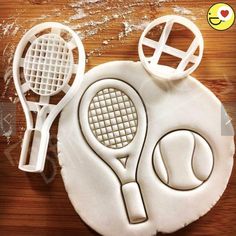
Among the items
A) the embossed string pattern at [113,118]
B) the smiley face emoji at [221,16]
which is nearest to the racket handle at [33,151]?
the embossed string pattern at [113,118]

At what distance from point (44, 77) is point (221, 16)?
0.38m

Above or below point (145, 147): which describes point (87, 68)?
above

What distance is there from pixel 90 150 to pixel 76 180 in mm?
66

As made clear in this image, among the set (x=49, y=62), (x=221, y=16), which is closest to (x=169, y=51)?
(x=221, y=16)

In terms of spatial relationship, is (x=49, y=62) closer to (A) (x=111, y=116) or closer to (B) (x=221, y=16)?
(A) (x=111, y=116)

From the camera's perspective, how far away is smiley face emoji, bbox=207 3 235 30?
845mm

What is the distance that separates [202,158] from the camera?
0.80m

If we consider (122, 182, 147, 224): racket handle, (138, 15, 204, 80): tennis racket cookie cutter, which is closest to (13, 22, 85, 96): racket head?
(138, 15, 204, 80): tennis racket cookie cutter

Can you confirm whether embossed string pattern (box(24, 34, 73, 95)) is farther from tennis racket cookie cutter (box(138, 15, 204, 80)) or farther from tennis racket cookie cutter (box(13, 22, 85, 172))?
tennis racket cookie cutter (box(138, 15, 204, 80))

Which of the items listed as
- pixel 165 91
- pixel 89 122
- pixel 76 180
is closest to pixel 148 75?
pixel 165 91

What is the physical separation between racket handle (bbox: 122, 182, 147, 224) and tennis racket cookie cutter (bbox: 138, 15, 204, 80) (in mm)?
225

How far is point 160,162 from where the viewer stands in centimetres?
80

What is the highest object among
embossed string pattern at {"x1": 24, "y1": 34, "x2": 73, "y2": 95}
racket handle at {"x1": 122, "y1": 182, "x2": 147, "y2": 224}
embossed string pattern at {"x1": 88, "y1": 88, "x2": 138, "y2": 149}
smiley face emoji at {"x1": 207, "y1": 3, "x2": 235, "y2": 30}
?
smiley face emoji at {"x1": 207, "y1": 3, "x2": 235, "y2": 30}

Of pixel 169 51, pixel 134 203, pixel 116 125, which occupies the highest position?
pixel 169 51
